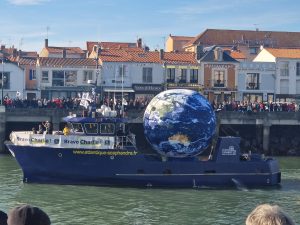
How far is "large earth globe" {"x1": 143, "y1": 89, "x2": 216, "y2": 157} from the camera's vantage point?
88.4ft

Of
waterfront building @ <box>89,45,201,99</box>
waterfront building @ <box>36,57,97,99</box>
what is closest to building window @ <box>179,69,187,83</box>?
waterfront building @ <box>89,45,201,99</box>

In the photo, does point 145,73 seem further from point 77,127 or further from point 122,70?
point 77,127

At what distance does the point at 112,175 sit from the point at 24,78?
29.5 metres

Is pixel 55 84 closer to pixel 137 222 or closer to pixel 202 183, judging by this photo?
pixel 202 183

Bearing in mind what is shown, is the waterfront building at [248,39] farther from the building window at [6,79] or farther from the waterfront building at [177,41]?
the building window at [6,79]

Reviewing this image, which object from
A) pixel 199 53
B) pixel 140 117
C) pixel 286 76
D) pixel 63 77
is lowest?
pixel 140 117

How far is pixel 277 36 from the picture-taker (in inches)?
3152

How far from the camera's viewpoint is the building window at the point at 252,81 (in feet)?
188

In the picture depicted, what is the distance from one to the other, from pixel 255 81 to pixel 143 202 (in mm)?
35685

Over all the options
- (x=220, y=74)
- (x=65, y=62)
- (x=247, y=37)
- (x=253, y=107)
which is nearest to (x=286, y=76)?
(x=220, y=74)

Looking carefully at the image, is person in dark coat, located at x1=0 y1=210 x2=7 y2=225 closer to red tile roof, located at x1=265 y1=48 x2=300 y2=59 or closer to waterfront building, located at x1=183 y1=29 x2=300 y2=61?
red tile roof, located at x1=265 y1=48 x2=300 y2=59

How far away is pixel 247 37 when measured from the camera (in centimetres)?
7925

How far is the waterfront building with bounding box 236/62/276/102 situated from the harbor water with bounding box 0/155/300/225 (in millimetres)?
27852

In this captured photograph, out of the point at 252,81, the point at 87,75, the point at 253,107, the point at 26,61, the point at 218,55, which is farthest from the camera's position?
the point at 26,61
